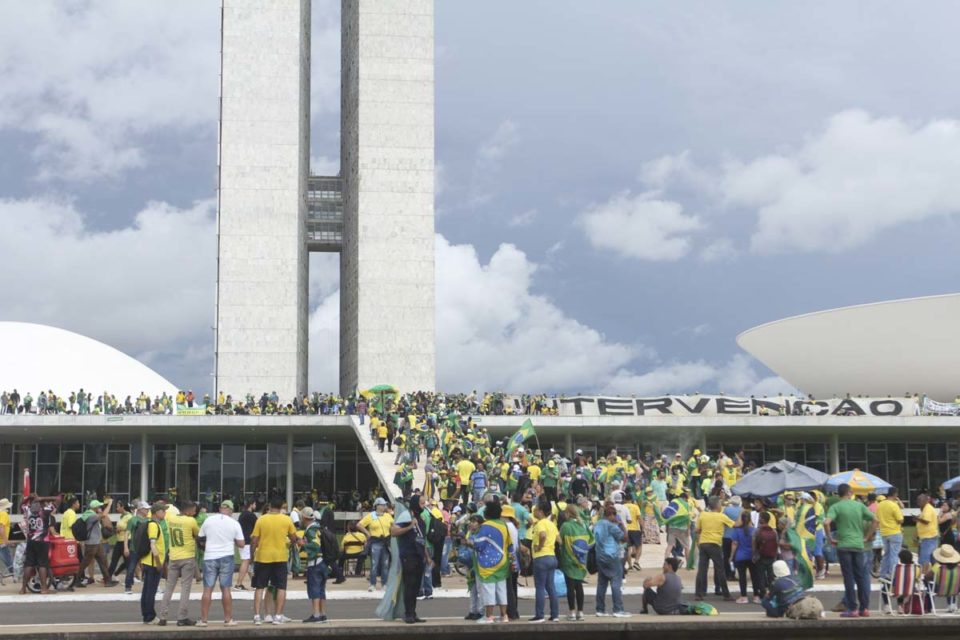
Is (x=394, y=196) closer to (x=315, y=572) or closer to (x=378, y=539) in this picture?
(x=378, y=539)

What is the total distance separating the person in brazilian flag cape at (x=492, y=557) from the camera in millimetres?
12484

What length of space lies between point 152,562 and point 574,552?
474 cm

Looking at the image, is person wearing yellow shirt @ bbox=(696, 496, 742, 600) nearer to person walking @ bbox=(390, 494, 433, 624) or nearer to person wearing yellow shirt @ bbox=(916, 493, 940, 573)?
person wearing yellow shirt @ bbox=(916, 493, 940, 573)

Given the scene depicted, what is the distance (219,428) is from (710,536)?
33937mm

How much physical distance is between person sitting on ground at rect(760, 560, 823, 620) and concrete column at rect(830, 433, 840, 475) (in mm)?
36976

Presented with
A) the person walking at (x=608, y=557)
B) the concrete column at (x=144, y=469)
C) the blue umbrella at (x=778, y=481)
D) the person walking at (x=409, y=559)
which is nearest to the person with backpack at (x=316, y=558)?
the person walking at (x=409, y=559)

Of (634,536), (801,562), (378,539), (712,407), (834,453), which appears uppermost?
(712,407)

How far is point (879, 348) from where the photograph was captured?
56.5 m

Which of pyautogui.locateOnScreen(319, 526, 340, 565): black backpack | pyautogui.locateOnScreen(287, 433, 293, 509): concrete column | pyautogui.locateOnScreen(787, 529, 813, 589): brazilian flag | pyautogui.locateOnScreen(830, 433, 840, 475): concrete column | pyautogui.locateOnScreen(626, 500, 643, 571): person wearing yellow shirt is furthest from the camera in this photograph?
pyautogui.locateOnScreen(287, 433, 293, 509): concrete column

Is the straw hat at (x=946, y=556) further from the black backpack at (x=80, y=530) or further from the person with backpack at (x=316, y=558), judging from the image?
the black backpack at (x=80, y=530)

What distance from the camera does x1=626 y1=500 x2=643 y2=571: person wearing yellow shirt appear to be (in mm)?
19000

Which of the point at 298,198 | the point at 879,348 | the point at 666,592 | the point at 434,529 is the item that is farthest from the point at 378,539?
the point at 298,198

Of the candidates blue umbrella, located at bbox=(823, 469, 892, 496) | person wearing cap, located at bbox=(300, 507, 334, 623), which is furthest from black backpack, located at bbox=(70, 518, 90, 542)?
blue umbrella, located at bbox=(823, 469, 892, 496)

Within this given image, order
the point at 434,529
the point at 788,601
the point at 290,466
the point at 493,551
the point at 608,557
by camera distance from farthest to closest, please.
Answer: the point at 290,466 < the point at 434,529 < the point at 608,557 < the point at 788,601 < the point at 493,551
